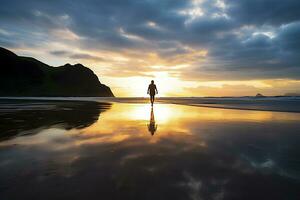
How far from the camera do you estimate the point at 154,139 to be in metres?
7.26

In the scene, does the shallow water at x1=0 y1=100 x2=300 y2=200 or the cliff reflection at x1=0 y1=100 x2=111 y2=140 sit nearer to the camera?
the shallow water at x1=0 y1=100 x2=300 y2=200

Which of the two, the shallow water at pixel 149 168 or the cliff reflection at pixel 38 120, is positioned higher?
the cliff reflection at pixel 38 120

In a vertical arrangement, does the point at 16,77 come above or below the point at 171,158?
above

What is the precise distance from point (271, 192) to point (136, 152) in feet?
10.2

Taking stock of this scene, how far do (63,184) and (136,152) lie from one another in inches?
90.2

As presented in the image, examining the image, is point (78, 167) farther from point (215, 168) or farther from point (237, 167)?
point (237, 167)

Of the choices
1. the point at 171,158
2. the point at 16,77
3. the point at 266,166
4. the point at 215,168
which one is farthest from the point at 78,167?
the point at 16,77

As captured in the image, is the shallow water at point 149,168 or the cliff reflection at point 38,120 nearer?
Result: the shallow water at point 149,168

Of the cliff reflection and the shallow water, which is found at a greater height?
the cliff reflection

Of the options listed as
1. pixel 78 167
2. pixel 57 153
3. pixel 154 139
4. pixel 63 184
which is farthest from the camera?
pixel 154 139

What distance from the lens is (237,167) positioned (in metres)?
4.46

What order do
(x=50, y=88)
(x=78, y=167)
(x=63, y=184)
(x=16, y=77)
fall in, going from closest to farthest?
(x=63, y=184) < (x=78, y=167) < (x=16, y=77) < (x=50, y=88)

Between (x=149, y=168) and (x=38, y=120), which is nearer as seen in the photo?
(x=149, y=168)

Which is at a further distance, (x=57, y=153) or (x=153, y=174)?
(x=57, y=153)
